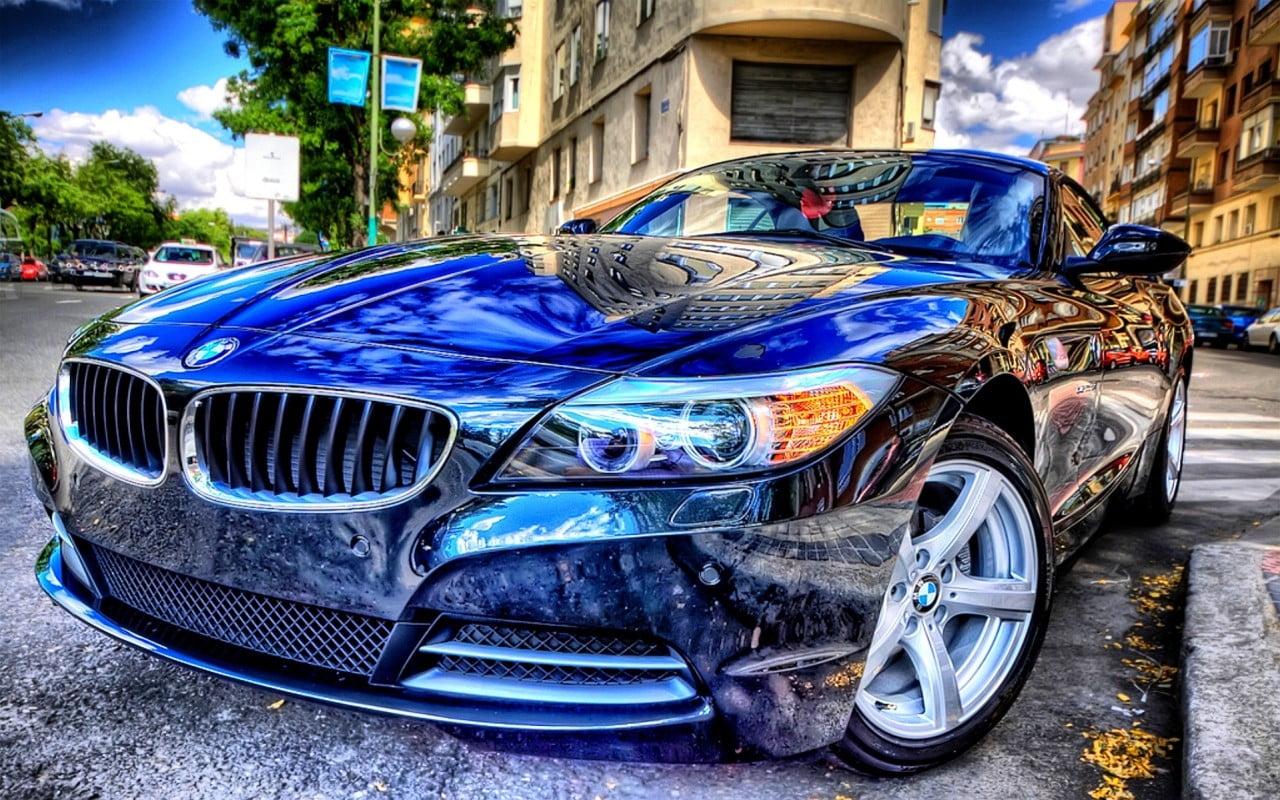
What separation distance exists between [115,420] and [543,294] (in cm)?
87

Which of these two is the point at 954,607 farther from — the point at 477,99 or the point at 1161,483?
the point at 477,99

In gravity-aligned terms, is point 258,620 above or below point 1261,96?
below

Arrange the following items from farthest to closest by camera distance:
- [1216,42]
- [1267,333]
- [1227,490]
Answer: [1216,42] < [1267,333] < [1227,490]

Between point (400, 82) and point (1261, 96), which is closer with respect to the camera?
point (400, 82)

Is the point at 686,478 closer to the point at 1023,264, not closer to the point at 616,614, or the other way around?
the point at 616,614

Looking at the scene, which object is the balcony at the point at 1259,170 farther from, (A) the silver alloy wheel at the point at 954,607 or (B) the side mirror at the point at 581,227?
(A) the silver alloy wheel at the point at 954,607

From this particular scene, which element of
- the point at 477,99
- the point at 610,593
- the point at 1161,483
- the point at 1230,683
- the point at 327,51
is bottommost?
the point at 1230,683

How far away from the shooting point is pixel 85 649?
244 cm

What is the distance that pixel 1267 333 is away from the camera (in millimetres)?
25953

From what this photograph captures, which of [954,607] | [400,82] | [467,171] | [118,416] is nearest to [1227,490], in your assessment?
[954,607]

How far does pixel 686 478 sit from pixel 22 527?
9.93 feet

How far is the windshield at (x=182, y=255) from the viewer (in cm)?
2422

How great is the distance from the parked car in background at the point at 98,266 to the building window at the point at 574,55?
578 inches

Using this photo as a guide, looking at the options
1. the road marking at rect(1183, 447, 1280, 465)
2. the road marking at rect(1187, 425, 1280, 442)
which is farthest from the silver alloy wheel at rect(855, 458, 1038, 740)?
the road marking at rect(1187, 425, 1280, 442)
